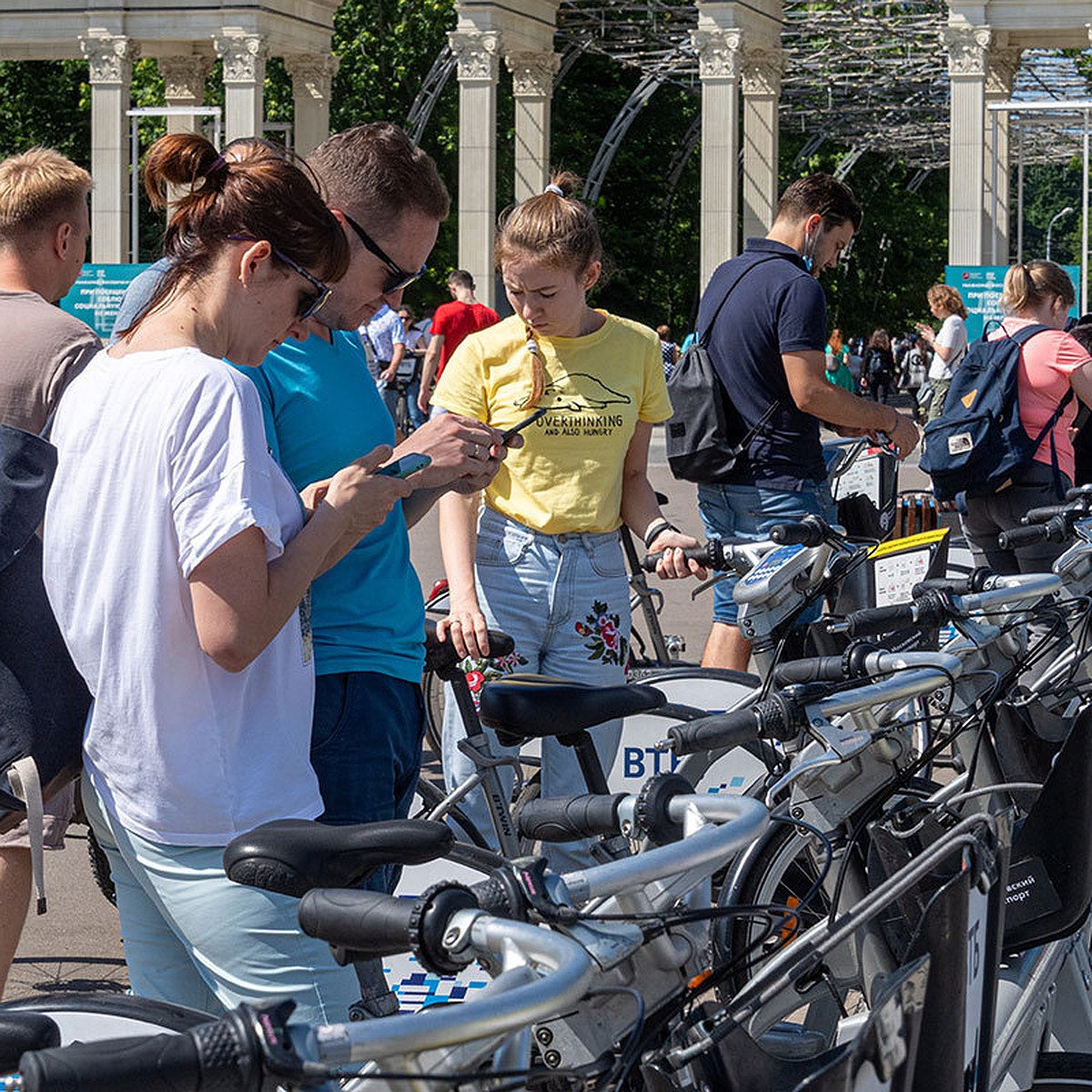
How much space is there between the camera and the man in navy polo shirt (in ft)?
21.9

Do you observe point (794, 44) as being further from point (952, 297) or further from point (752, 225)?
point (952, 297)

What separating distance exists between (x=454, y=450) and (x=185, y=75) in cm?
3705

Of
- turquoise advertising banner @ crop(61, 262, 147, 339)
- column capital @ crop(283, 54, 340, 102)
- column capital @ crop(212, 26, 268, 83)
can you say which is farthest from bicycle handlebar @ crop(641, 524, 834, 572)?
column capital @ crop(283, 54, 340, 102)

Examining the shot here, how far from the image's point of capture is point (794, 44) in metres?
45.1

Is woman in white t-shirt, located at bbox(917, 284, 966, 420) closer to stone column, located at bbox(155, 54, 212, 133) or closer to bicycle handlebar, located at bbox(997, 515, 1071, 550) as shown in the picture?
bicycle handlebar, located at bbox(997, 515, 1071, 550)

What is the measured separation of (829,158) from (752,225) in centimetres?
1925

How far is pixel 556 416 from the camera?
16.9ft

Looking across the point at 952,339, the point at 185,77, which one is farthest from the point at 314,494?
the point at 185,77

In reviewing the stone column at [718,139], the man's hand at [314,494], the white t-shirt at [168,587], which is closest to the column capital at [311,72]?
the stone column at [718,139]

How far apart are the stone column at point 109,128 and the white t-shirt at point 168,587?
113ft

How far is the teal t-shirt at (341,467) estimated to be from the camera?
336 cm

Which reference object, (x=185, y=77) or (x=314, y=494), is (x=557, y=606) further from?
(x=185, y=77)

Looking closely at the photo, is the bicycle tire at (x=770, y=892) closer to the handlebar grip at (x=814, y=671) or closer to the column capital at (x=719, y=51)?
the handlebar grip at (x=814, y=671)

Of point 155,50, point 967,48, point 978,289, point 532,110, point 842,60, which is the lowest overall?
point 978,289
